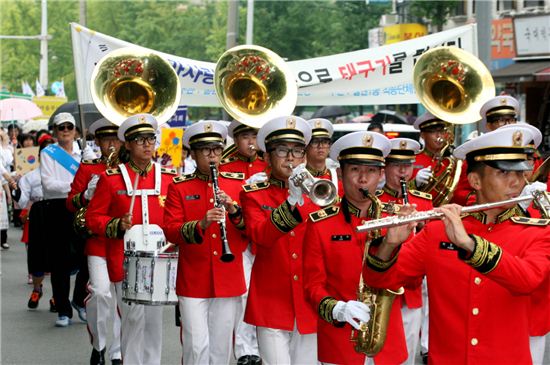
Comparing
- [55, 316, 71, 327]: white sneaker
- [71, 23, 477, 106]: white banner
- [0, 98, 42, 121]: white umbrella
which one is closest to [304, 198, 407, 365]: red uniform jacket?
[55, 316, 71, 327]: white sneaker

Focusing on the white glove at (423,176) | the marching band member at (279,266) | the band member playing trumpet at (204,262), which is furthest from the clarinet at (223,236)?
the white glove at (423,176)

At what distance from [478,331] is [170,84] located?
20.4ft

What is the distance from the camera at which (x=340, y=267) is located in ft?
21.0

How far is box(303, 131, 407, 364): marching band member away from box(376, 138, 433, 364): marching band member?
1110mm

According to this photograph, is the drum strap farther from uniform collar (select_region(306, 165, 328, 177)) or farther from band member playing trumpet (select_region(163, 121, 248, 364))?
uniform collar (select_region(306, 165, 328, 177))

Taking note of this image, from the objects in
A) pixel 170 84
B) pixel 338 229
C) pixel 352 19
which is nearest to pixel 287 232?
pixel 338 229

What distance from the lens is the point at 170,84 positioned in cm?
1090

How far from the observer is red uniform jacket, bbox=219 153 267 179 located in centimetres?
1085

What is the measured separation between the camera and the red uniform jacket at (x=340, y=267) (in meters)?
6.34

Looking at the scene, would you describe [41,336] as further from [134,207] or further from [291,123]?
[291,123]

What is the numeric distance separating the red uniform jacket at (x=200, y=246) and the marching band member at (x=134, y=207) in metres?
0.63

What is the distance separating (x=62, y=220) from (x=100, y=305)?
9.74 feet

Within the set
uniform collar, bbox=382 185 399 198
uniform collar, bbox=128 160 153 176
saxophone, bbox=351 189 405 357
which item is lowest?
saxophone, bbox=351 189 405 357

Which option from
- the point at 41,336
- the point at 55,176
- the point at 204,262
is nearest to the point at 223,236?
the point at 204,262
